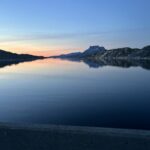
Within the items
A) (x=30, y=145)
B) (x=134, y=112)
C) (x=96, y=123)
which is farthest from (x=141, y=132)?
(x=134, y=112)

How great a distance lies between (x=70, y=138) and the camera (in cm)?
704

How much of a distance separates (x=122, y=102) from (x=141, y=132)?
2378 cm

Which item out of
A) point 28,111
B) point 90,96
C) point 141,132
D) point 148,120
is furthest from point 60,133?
point 90,96

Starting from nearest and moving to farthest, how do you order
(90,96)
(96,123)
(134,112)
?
(96,123)
(134,112)
(90,96)

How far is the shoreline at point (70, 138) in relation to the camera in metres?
6.76

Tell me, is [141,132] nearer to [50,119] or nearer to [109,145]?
[109,145]

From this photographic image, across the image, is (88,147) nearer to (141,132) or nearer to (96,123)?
(141,132)

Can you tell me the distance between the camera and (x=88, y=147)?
272 inches

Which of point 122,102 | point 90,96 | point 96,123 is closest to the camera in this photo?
point 96,123

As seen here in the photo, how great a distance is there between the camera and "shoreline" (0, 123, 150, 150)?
676 centimetres

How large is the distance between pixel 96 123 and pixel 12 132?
14786mm

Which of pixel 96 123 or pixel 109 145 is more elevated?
pixel 109 145

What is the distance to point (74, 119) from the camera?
889 inches

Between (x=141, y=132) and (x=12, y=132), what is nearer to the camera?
(x=141, y=132)
